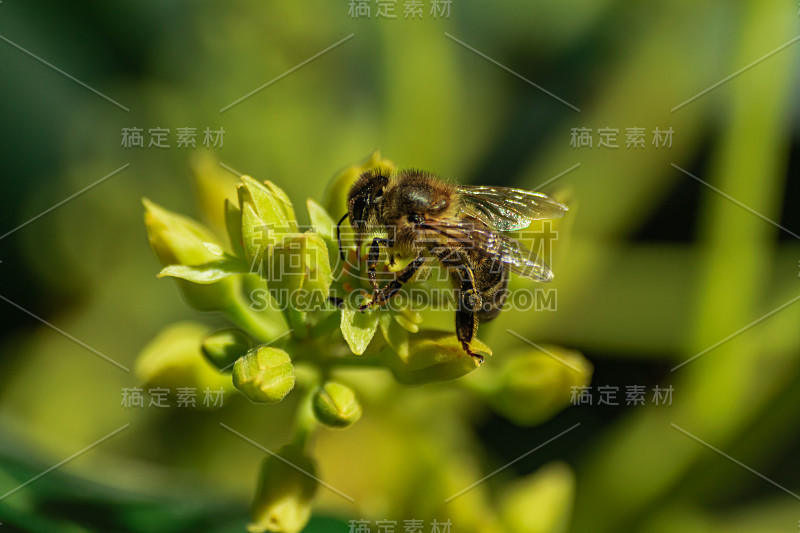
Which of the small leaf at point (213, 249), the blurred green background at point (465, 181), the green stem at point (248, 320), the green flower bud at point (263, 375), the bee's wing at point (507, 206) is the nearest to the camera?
the green flower bud at point (263, 375)

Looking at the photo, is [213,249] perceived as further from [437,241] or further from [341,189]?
[437,241]

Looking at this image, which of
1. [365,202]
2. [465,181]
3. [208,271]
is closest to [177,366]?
[208,271]

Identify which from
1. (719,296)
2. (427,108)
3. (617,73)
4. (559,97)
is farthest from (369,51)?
(719,296)

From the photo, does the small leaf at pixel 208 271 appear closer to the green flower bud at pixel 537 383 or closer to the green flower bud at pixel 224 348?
the green flower bud at pixel 224 348

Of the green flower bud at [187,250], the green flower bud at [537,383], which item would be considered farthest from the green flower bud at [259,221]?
the green flower bud at [537,383]

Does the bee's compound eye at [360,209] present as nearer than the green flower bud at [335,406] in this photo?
No

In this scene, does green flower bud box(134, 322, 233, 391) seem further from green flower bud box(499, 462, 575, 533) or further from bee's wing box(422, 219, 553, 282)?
green flower bud box(499, 462, 575, 533)

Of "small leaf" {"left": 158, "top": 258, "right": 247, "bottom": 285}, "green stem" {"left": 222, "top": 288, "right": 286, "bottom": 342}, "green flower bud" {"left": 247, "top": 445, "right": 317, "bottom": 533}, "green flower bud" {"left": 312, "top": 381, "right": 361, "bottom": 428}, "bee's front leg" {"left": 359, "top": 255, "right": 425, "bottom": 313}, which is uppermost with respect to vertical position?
"small leaf" {"left": 158, "top": 258, "right": 247, "bottom": 285}

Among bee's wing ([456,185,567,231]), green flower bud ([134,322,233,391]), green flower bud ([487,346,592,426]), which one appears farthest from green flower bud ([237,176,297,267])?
green flower bud ([487,346,592,426])
